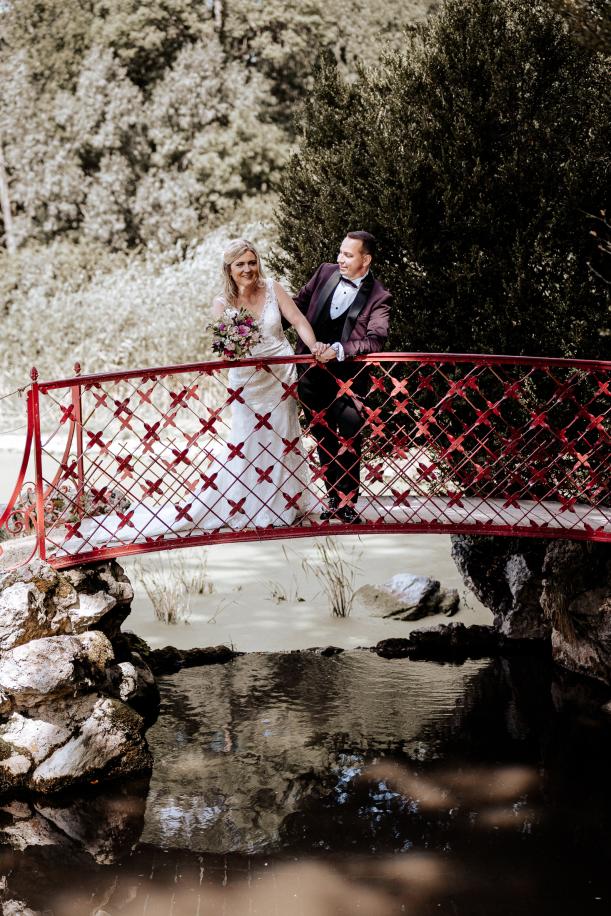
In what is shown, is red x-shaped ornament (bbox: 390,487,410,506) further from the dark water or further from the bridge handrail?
the dark water

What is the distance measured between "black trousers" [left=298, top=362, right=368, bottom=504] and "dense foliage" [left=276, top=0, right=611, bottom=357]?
126cm

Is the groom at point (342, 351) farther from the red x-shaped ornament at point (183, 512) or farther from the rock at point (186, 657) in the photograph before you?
the rock at point (186, 657)

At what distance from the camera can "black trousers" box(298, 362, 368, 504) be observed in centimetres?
615

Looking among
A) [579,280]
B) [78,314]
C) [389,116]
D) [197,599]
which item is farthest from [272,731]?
[78,314]

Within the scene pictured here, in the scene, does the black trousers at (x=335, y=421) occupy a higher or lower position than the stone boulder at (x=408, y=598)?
higher

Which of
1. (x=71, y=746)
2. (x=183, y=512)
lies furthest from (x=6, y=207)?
(x=71, y=746)

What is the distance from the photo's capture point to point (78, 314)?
18.5 metres

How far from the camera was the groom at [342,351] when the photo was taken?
235 inches

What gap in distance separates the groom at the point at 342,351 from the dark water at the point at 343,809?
1.36 metres

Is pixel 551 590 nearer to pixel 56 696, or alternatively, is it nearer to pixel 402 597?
pixel 402 597

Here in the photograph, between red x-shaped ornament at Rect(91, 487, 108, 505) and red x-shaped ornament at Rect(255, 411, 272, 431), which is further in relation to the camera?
red x-shaped ornament at Rect(91, 487, 108, 505)

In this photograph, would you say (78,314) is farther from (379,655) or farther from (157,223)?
(379,655)

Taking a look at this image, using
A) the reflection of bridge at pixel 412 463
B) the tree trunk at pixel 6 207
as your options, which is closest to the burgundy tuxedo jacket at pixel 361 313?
the reflection of bridge at pixel 412 463

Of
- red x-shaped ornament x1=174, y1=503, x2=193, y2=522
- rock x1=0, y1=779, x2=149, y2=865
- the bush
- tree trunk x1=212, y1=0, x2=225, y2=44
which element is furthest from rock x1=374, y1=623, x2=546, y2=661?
tree trunk x1=212, y1=0, x2=225, y2=44
